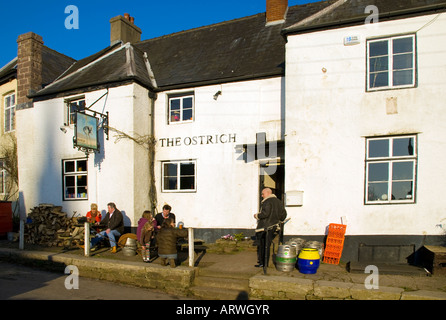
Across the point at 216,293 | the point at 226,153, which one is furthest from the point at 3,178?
the point at 216,293

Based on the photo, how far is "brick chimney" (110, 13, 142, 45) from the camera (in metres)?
16.9

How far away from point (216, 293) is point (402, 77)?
22.2 ft

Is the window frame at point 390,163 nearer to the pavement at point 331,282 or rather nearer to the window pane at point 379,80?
the window pane at point 379,80

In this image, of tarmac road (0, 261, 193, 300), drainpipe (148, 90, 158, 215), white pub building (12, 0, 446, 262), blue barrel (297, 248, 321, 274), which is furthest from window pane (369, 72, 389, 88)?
drainpipe (148, 90, 158, 215)

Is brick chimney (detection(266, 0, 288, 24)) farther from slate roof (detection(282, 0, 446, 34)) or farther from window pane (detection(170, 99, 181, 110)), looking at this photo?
window pane (detection(170, 99, 181, 110))

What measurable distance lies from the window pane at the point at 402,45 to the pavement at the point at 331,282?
519 cm

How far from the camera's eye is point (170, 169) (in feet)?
39.8

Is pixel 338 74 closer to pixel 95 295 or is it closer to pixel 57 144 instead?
pixel 95 295

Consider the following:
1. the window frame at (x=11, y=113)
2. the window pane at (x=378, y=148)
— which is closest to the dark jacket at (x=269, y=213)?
the window pane at (x=378, y=148)

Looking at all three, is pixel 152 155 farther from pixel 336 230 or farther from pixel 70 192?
pixel 336 230

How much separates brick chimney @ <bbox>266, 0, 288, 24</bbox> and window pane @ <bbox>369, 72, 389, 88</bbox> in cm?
603
